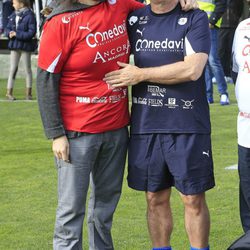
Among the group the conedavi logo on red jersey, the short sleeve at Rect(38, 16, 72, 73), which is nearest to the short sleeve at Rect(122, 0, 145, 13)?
the conedavi logo on red jersey

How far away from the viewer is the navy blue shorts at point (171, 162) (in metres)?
5.94

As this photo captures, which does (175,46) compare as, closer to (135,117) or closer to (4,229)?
(135,117)

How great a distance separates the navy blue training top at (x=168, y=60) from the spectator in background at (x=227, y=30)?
1010 cm

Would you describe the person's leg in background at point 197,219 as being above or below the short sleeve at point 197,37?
below

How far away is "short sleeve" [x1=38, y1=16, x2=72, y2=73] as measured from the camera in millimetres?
5656

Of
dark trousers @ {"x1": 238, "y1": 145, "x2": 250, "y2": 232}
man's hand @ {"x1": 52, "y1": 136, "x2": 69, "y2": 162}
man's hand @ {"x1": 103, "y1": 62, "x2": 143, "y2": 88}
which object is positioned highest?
man's hand @ {"x1": 103, "y1": 62, "x2": 143, "y2": 88}

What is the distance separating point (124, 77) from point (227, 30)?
10.6m

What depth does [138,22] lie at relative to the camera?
5969 mm

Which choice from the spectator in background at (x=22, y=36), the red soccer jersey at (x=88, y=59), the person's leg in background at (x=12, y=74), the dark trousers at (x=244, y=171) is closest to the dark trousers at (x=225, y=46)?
the spectator in background at (x=22, y=36)

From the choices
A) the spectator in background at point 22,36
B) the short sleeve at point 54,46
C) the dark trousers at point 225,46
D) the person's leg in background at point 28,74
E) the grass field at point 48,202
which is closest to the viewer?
the short sleeve at point 54,46

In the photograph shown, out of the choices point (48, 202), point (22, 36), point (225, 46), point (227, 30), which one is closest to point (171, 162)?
point (48, 202)

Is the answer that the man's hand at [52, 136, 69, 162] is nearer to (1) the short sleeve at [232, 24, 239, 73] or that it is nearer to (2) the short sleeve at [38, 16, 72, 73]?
(2) the short sleeve at [38, 16, 72, 73]

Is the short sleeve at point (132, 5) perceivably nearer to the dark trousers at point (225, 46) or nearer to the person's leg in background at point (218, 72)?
the person's leg in background at point (218, 72)

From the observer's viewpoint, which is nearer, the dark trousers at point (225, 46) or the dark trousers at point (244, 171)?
the dark trousers at point (244, 171)
